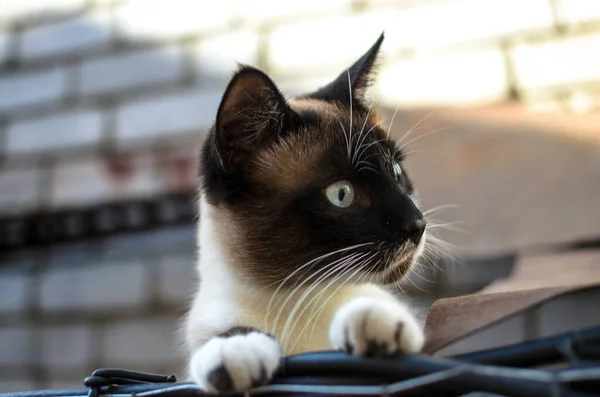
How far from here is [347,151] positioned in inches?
31.6

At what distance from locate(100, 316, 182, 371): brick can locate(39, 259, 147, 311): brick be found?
0.07 meters

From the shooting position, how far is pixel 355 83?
98 centimetres

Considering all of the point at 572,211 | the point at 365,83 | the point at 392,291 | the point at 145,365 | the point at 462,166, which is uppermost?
the point at 365,83

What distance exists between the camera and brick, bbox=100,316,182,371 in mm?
1758

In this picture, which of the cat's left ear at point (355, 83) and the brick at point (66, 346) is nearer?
the cat's left ear at point (355, 83)

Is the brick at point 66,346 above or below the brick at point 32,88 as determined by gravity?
below

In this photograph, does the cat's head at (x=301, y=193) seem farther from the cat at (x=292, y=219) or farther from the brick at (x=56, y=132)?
the brick at (x=56, y=132)

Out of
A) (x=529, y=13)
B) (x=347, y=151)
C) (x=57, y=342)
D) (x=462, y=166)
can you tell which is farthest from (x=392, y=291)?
(x=57, y=342)

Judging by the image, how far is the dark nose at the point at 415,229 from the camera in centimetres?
72

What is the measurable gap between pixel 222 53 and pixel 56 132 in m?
0.68

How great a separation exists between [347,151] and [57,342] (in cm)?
149

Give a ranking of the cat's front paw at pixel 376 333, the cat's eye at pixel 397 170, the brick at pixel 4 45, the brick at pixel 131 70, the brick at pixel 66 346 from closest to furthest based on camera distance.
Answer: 1. the cat's front paw at pixel 376 333
2. the cat's eye at pixel 397 170
3. the brick at pixel 66 346
4. the brick at pixel 131 70
5. the brick at pixel 4 45

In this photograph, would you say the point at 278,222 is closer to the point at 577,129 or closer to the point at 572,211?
the point at 572,211

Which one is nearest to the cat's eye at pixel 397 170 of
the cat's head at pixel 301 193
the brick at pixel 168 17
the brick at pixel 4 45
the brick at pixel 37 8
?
the cat's head at pixel 301 193
